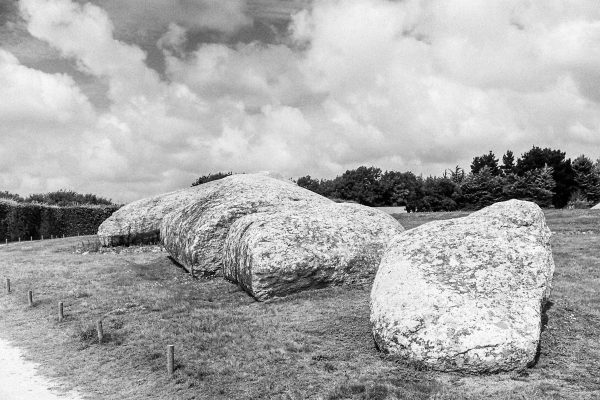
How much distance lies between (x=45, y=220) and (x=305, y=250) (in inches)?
1512

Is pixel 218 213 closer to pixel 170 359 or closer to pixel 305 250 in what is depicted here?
pixel 305 250

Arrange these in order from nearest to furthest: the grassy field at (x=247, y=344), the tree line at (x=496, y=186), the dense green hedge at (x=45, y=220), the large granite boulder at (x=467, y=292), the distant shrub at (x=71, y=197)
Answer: the grassy field at (x=247, y=344), the large granite boulder at (x=467, y=292), the dense green hedge at (x=45, y=220), the distant shrub at (x=71, y=197), the tree line at (x=496, y=186)

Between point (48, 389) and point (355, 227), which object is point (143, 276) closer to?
point (355, 227)

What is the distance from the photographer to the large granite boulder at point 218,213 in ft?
66.4

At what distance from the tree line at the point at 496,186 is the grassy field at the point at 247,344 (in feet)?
178

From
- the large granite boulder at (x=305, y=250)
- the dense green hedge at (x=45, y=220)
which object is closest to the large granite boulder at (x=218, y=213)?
the large granite boulder at (x=305, y=250)

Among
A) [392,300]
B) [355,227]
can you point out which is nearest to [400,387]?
[392,300]

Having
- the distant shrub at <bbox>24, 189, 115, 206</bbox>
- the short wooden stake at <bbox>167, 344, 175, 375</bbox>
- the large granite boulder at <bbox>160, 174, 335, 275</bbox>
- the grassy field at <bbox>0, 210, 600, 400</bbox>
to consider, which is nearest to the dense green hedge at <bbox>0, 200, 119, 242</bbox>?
the distant shrub at <bbox>24, 189, 115, 206</bbox>

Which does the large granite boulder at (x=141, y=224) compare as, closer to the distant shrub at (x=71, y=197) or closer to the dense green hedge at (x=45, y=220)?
the dense green hedge at (x=45, y=220)

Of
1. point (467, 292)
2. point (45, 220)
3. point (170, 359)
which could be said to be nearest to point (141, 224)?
point (45, 220)

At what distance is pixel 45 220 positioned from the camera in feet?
153

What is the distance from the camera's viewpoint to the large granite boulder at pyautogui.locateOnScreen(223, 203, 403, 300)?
1531cm

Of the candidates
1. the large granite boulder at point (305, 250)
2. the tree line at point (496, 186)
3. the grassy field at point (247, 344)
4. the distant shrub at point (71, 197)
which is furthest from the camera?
the tree line at point (496, 186)

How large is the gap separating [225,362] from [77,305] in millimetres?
8495
